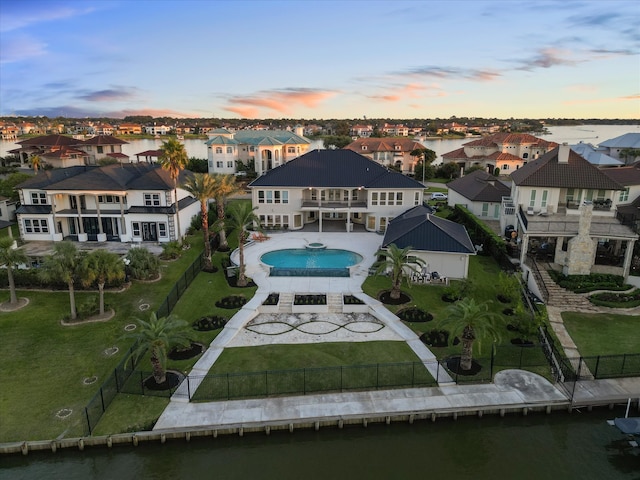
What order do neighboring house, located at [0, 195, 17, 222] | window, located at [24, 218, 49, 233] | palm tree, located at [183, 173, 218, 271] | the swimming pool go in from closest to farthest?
the swimming pool, palm tree, located at [183, 173, 218, 271], window, located at [24, 218, 49, 233], neighboring house, located at [0, 195, 17, 222]

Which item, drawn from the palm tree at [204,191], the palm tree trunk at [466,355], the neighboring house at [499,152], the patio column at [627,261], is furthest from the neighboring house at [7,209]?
the neighboring house at [499,152]

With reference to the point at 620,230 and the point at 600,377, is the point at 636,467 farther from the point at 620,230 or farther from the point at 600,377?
the point at 620,230

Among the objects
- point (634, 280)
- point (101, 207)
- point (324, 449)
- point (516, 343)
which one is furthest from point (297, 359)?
point (101, 207)

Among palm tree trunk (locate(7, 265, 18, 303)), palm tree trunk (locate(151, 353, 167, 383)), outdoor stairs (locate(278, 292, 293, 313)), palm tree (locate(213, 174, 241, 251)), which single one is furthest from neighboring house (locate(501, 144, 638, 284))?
palm tree trunk (locate(7, 265, 18, 303))

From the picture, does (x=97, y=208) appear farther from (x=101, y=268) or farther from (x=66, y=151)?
(x=66, y=151)

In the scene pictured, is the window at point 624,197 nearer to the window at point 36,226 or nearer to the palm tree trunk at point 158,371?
the palm tree trunk at point 158,371

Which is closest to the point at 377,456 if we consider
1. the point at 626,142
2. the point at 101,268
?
the point at 101,268

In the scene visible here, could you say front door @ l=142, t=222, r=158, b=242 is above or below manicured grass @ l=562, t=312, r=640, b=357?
above

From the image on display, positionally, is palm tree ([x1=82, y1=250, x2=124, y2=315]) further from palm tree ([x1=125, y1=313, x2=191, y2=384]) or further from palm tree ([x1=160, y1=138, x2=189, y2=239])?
palm tree ([x1=160, y1=138, x2=189, y2=239])
